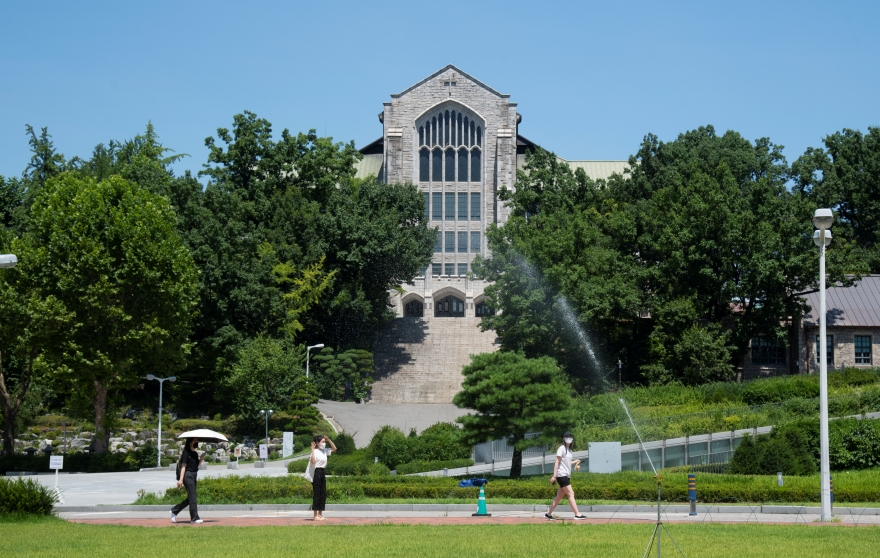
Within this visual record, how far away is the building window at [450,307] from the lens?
275 ft

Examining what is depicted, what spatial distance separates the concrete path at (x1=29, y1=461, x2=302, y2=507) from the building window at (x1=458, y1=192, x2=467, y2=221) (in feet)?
146

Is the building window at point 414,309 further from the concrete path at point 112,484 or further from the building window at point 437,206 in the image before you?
the concrete path at point 112,484

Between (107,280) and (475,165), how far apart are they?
46970mm

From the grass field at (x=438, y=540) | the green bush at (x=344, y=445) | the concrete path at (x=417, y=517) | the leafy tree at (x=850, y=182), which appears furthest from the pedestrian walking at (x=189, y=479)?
the leafy tree at (x=850, y=182)

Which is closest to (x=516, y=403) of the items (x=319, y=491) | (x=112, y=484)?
(x=319, y=491)

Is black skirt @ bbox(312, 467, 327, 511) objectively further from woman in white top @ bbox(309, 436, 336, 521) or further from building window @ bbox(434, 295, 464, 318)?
building window @ bbox(434, 295, 464, 318)

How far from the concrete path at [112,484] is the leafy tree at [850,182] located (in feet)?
121

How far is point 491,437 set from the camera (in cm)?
2962

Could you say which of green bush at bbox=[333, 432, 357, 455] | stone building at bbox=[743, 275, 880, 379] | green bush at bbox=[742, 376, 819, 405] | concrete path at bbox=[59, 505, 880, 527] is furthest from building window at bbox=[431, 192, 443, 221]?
concrete path at bbox=[59, 505, 880, 527]

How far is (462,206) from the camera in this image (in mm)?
85250

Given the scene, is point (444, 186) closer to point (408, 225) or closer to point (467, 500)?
point (408, 225)

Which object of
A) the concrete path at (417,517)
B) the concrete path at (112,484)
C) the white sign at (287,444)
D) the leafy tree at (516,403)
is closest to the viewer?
the concrete path at (417,517)

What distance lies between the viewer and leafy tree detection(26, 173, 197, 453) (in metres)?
41.7

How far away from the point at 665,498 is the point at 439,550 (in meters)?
10.2
